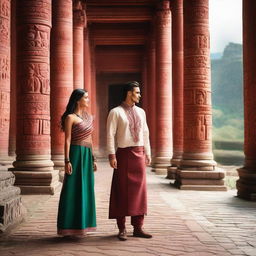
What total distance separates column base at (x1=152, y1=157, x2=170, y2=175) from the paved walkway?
8.11 metres

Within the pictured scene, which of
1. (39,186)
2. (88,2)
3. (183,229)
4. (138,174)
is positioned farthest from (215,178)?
(88,2)

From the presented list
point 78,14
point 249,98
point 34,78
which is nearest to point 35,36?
point 34,78

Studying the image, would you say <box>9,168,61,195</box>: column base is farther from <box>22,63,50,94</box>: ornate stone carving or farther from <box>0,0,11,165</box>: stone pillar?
<box>22,63,50,94</box>: ornate stone carving

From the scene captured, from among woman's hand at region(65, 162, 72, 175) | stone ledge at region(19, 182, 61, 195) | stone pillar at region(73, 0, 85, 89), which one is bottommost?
stone ledge at region(19, 182, 61, 195)

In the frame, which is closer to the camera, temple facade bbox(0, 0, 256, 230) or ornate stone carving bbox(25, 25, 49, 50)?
temple facade bbox(0, 0, 256, 230)

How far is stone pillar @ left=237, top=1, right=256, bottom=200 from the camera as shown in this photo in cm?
906

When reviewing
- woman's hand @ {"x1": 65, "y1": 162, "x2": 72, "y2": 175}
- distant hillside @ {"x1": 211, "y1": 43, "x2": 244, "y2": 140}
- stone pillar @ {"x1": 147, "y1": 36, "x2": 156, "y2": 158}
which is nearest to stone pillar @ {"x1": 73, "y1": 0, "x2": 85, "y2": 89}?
stone pillar @ {"x1": 147, "y1": 36, "x2": 156, "y2": 158}

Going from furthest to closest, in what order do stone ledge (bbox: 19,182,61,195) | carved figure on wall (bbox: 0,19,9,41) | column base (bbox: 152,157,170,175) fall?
column base (bbox: 152,157,170,175), stone ledge (bbox: 19,182,61,195), carved figure on wall (bbox: 0,19,9,41)

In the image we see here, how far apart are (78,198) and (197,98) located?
658cm

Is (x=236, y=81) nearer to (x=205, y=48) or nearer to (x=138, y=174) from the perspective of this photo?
(x=205, y=48)

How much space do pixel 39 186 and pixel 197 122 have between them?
4.20 metres

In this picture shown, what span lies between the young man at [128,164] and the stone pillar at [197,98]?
5.70 m

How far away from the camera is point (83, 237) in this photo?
17.7 ft

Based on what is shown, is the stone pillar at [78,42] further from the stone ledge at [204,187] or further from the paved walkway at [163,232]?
the paved walkway at [163,232]
